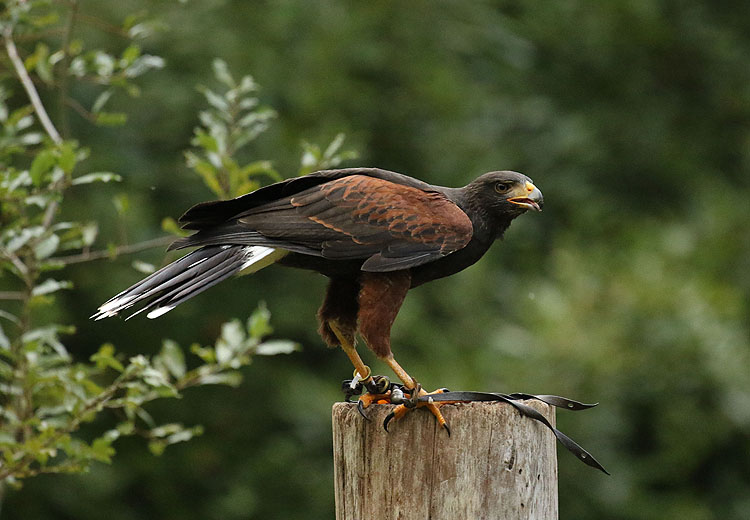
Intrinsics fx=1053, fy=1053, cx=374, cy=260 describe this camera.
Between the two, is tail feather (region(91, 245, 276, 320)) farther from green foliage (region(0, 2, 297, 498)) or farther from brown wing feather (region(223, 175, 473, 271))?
green foliage (region(0, 2, 297, 498))

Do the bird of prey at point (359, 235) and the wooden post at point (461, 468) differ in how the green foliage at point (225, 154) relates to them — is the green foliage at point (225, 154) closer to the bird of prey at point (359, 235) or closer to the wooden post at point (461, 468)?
the bird of prey at point (359, 235)

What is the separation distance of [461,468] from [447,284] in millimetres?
6151

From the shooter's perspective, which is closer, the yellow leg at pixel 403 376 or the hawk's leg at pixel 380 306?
the yellow leg at pixel 403 376

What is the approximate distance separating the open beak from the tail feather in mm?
943

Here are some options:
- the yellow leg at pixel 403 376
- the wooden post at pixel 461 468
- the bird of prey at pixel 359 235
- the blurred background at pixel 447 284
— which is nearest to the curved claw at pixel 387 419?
the wooden post at pixel 461 468

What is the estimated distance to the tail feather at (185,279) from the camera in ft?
11.8

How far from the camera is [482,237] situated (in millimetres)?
3992

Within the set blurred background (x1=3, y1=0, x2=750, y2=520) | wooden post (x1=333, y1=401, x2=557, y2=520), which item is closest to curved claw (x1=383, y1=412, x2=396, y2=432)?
wooden post (x1=333, y1=401, x2=557, y2=520)

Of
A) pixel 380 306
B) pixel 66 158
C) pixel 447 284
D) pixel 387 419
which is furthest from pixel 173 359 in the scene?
pixel 447 284

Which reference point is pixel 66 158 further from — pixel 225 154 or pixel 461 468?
pixel 461 468

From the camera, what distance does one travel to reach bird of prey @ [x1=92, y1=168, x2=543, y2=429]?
12.3 ft

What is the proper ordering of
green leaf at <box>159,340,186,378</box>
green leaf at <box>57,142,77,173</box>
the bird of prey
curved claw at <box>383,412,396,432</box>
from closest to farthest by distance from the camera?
curved claw at <box>383,412,396,432</box>
the bird of prey
green leaf at <box>57,142,77,173</box>
green leaf at <box>159,340,186,378</box>

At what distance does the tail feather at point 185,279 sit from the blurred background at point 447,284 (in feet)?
13.1

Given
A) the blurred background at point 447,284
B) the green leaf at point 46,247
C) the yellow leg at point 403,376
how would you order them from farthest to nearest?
the blurred background at point 447,284
the green leaf at point 46,247
the yellow leg at point 403,376
